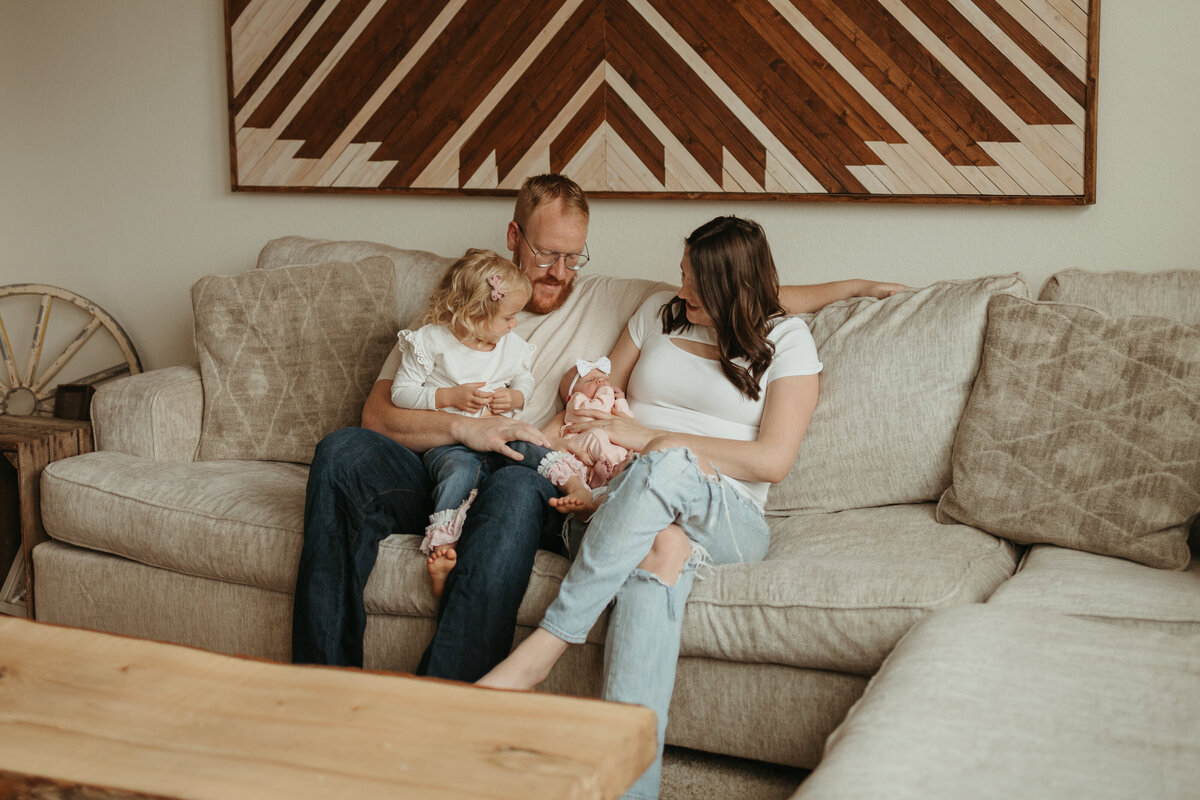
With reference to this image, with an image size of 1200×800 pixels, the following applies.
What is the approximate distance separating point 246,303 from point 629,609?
1503 mm

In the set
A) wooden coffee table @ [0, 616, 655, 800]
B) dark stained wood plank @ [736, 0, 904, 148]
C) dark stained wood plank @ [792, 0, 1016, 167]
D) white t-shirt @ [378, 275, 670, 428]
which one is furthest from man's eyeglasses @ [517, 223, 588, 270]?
wooden coffee table @ [0, 616, 655, 800]

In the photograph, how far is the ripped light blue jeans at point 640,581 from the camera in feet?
5.41

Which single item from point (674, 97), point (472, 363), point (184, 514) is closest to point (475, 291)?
point (472, 363)

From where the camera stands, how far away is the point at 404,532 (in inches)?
82.4

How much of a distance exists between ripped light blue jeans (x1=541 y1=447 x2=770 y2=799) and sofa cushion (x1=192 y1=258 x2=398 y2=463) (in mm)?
1047

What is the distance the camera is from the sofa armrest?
2.52 m

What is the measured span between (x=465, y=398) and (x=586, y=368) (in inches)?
11.8

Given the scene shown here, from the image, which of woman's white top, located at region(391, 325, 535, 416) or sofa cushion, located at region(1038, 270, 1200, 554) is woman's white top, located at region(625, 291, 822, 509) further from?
sofa cushion, located at region(1038, 270, 1200, 554)

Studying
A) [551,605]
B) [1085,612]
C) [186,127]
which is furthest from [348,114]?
[1085,612]

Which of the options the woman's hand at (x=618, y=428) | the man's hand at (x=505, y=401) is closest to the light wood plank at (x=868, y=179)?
the woman's hand at (x=618, y=428)

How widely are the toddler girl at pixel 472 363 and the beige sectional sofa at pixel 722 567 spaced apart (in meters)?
0.16

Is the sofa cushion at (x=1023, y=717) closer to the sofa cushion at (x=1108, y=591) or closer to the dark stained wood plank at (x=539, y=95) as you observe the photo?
the sofa cushion at (x=1108, y=591)

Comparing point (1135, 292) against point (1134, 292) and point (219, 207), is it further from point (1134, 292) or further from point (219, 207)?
point (219, 207)

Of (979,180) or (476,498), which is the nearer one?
(476,498)
